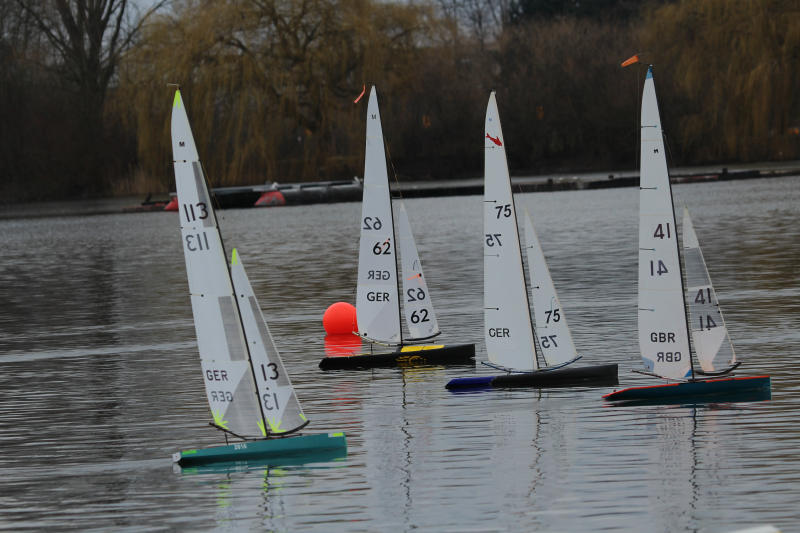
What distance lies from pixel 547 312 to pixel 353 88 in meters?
69.8

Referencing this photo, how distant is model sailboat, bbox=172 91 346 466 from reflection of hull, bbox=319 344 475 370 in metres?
8.14

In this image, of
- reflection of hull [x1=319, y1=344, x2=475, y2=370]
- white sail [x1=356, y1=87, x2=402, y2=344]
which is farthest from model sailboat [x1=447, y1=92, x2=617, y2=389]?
white sail [x1=356, y1=87, x2=402, y2=344]

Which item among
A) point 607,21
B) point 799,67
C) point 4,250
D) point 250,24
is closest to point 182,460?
point 4,250

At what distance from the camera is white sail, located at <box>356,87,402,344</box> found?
26297 millimetres

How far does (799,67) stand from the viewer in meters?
79.4

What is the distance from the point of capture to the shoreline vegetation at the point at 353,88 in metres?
83.7

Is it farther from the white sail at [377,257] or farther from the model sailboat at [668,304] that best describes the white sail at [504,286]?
the white sail at [377,257]

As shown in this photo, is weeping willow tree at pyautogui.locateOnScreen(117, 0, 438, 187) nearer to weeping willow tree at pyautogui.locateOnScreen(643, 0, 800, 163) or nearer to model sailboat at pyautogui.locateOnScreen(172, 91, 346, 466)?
weeping willow tree at pyautogui.locateOnScreen(643, 0, 800, 163)

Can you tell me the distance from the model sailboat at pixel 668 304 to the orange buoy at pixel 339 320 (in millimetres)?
11302

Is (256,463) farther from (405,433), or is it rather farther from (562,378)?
(562,378)

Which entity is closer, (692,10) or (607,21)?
(692,10)

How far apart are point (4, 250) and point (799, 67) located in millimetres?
44491

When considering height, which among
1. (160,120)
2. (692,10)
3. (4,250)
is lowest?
(4,250)

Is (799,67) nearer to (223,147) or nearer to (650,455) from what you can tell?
Result: (223,147)
